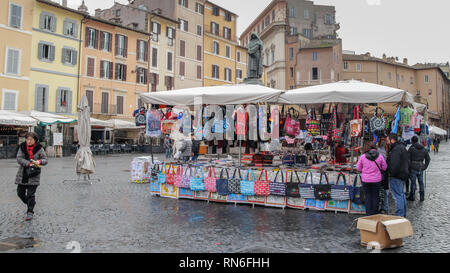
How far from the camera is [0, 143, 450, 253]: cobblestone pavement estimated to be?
5.24 metres

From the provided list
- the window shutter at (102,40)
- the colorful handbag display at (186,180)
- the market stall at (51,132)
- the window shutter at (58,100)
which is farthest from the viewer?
the window shutter at (102,40)

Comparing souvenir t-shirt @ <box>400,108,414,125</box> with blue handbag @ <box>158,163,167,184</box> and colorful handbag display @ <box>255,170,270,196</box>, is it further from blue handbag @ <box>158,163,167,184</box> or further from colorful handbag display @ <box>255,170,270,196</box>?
blue handbag @ <box>158,163,167,184</box>

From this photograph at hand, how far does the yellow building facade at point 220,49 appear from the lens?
44.7m

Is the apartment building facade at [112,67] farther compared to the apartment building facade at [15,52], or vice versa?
the apartment building facade at [112,67]

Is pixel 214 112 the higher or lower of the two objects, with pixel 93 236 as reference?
higher

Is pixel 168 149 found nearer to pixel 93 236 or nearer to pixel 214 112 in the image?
pixel 214 112

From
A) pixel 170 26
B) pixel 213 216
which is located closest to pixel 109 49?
pixel 170 26

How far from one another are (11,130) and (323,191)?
23.9 metres

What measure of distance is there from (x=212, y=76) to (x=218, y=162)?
121 ft

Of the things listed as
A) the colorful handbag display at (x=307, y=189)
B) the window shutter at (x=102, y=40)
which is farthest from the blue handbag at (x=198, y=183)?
the window shutter at (x=102, y=40)

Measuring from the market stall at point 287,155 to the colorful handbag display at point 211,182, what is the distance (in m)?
0.02

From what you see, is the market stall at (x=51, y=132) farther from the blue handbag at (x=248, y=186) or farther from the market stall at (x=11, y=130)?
the blue handbag at (x=248, y=186)

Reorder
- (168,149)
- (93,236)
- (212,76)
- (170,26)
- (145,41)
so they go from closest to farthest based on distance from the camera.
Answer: (93,236)
(168,149)
(145,41)
(170,26)
(212,76)
